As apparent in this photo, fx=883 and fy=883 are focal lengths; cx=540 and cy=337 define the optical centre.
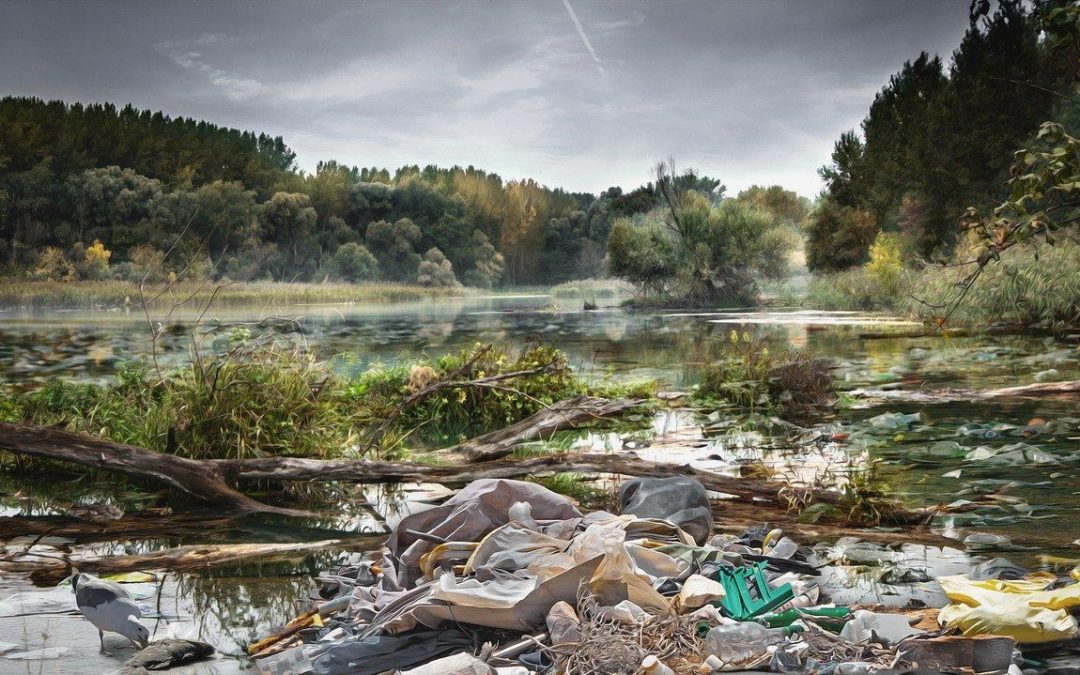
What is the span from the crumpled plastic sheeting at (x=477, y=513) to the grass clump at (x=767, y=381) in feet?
13.4

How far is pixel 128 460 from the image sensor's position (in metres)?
4.01

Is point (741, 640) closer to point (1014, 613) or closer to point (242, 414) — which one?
point (1014, 613)

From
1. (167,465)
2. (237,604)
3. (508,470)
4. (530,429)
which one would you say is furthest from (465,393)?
(237,604)

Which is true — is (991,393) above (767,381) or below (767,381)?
below

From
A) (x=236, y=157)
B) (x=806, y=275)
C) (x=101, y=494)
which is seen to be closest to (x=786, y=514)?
(x=101, y=494)

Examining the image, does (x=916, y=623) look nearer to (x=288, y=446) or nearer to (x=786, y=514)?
(x=786, y=514)

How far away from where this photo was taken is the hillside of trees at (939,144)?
45.4ft

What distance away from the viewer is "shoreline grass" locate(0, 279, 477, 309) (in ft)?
38.3

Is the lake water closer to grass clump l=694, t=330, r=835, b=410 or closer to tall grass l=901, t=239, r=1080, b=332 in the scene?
grass clump l=694, t=330, r=835, b=410

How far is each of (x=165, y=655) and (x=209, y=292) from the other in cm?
1137

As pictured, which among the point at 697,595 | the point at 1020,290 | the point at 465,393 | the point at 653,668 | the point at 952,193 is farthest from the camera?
the point at 952,193

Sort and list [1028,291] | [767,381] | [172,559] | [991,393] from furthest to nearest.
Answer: [1028,291] < [767,381] < [991,393] < [172,559]

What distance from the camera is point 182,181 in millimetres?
12852

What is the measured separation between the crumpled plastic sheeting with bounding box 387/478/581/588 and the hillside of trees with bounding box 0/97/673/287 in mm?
6344
